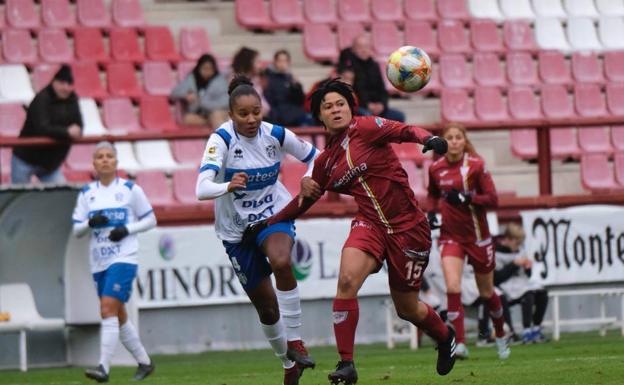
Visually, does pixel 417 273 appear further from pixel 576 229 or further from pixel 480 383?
pixel 576 229

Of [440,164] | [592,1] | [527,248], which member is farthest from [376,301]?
[592,1]

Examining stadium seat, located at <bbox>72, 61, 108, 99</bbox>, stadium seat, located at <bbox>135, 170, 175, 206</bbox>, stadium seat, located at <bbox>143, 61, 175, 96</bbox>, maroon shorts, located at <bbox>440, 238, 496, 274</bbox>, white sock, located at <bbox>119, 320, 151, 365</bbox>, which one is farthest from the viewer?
stadium seat, located at <bbox>143, 61, 175, 96</bbox>

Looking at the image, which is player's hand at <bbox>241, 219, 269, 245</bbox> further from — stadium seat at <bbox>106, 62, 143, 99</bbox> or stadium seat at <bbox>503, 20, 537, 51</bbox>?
stadium seat at <bbox>503, 20, 537, 51</bbox>

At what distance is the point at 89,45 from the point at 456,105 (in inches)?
199

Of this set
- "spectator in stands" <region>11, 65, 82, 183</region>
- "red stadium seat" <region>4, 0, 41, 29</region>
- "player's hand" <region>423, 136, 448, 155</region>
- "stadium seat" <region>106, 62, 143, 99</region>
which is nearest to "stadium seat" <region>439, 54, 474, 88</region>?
"stadium seat" <region>106, 62, 143, 99</region>

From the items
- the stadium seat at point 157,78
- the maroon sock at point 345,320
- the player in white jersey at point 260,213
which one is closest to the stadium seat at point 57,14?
the stadium seat at point 157,78

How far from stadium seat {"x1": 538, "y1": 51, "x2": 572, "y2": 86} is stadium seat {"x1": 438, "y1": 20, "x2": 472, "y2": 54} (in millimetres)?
1093

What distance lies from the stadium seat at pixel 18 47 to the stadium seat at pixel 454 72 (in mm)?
5711

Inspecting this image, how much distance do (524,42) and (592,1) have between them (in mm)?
2076

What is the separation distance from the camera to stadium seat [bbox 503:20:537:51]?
2247cm

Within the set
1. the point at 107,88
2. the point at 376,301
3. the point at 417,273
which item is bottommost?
the point at 376,301

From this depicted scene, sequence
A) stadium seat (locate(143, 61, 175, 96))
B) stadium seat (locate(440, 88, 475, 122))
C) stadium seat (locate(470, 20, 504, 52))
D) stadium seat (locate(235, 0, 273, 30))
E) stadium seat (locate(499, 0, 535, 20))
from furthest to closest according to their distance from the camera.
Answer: stadium seat (locate(499, 0, 535, 20)) → stadium seat (locate(470, 20, 504, 52)) → stadium seat (locate(235, 0, 273, 30)) → stadium seat (locate(440, 88, 475, 122)) → stadium seat (locate(143, 61, 175, 96))

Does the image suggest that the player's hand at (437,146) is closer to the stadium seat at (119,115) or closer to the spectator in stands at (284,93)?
the spectator in stands at (284,93)

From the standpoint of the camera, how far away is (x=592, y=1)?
78.8ft
